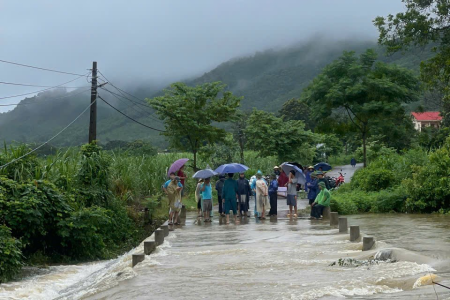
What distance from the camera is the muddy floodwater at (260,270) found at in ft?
36.3

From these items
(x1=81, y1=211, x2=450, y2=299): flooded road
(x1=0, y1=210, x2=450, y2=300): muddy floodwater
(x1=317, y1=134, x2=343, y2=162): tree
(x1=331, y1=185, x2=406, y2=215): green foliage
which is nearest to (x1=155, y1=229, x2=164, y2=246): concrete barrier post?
(x1=0, y1=210, x2=450, y2=300): muddy floodwater

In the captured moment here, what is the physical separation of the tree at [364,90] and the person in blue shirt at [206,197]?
58.9 feet

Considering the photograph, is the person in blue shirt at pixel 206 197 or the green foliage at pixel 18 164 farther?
the person in blue shirt at pixel 206 197

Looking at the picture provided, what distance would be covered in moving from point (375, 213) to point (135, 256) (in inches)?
702

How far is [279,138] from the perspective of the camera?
43.7 m

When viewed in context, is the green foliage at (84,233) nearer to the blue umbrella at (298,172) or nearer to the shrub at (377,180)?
the blue umbrella at (298,172)

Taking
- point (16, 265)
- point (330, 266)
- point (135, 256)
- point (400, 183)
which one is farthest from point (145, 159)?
point (330, 266)

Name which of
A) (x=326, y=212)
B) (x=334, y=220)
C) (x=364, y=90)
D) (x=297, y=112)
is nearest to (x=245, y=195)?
(x=326, y=212)

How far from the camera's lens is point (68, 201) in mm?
20969

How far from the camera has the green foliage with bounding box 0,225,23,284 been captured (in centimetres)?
1636

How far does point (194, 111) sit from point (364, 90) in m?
10.4

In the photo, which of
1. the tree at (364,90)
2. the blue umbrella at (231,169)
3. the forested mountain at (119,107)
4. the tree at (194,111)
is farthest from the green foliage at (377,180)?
the forested mountain at (119,107)

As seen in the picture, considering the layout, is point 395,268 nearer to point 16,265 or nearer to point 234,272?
point 234,272

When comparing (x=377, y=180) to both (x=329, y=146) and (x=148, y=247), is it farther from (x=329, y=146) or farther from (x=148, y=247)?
(x=329, y=146)
